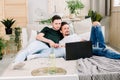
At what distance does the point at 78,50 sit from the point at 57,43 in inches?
20.9

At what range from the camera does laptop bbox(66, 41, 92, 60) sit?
231 centimetres

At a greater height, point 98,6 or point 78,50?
point 98,6

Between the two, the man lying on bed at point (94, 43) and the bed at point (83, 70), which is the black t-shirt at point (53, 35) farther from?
the bed at point (83, 70)

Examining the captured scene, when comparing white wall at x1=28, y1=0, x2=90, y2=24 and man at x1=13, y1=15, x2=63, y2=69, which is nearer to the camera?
man at x1=13, y1=15, x2=63, y2=69

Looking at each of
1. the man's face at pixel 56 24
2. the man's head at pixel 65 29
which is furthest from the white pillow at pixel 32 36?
the man's head at pixel 65 29

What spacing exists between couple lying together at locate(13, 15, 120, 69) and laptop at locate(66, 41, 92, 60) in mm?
163

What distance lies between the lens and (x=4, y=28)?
191 inches

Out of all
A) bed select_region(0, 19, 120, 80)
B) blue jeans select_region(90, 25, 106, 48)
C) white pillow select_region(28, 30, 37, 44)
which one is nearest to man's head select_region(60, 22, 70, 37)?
blue jeans select_region(90, 25, 106, 48)

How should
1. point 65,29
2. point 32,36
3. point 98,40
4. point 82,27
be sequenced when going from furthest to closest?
point 82,27
point 32,36
point 65,29
point 98,40

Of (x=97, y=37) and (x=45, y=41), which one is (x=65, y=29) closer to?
(x=45, y=41)

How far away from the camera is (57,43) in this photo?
283 cm

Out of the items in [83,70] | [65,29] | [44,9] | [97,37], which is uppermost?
[44,9]

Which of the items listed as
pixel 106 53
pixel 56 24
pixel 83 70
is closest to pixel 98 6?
pixel 56 24

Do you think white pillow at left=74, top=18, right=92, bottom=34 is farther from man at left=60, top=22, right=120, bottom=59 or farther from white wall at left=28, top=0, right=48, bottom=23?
white wall at left=28, top=0, right=48, bottom=23
